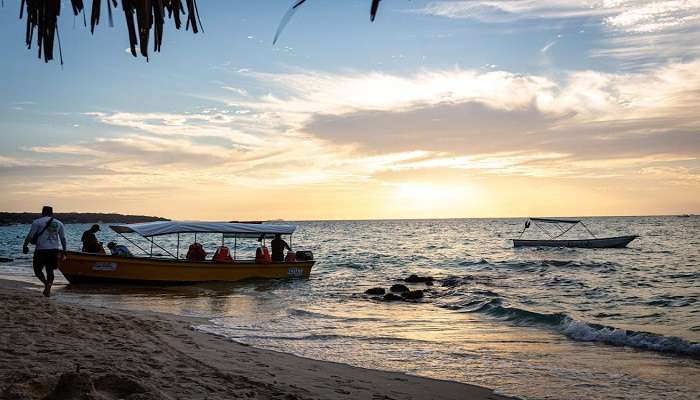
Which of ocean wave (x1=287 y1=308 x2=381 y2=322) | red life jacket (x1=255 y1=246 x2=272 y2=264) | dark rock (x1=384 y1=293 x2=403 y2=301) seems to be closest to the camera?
ocean wave (x1=287 y1=308 x2=381 y2=322)

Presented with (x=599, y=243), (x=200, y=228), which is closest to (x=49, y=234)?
(x=200, y=228)

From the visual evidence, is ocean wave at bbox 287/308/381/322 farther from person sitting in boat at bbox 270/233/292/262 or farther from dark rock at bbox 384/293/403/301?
person sitting in boat at bbox 270/233/292/262

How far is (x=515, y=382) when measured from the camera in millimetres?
7953

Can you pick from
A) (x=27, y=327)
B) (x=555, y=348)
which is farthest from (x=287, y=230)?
(x=27, y=327)

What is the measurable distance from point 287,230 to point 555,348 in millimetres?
14760

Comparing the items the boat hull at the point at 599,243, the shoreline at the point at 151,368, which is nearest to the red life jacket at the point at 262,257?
the shoreline at the point at 151,368

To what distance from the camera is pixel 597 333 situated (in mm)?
12297

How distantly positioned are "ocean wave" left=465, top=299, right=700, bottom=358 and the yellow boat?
10.3 m

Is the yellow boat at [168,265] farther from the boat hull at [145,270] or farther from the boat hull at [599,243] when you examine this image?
the boat hull at [599,243]

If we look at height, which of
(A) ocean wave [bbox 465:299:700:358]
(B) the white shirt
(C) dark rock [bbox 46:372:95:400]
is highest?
(B) the white shirt

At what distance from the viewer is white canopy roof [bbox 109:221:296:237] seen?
2050cm

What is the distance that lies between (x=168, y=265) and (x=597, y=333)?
578 inches

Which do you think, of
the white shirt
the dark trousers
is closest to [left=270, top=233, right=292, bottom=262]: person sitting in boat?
the dark trousers

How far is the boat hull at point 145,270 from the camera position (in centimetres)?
1977
